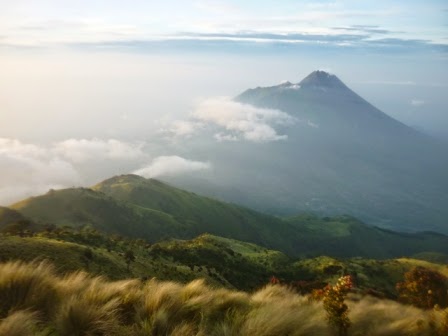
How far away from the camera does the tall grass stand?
24.1 feet

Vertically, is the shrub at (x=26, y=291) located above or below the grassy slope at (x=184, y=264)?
above

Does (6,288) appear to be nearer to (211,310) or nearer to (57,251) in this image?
(211,310)

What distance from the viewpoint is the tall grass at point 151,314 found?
7355 mm

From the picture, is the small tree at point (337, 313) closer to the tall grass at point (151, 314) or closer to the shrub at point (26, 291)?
the tall grass at point (151, 314)

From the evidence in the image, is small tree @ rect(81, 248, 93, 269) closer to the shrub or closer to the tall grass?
the tall grass

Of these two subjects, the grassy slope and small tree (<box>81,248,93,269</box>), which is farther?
small tree (<box>81,248,93,269</box>)

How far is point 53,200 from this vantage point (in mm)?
157375

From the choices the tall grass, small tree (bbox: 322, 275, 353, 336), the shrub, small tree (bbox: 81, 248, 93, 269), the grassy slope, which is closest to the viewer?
the tall grass

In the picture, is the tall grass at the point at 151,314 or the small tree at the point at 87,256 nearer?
the tall grass at the point at 151,314

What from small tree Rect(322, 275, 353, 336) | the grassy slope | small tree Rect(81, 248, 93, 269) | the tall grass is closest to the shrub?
the tall grass

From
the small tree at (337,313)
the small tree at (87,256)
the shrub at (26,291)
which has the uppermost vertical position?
the shrub at (26,291)

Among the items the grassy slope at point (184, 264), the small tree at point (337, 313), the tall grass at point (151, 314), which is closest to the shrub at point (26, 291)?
the tall grass at point (151, 314)

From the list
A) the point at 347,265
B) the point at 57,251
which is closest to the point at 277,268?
the point at 347,265

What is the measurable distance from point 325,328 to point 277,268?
73602 millimetres
